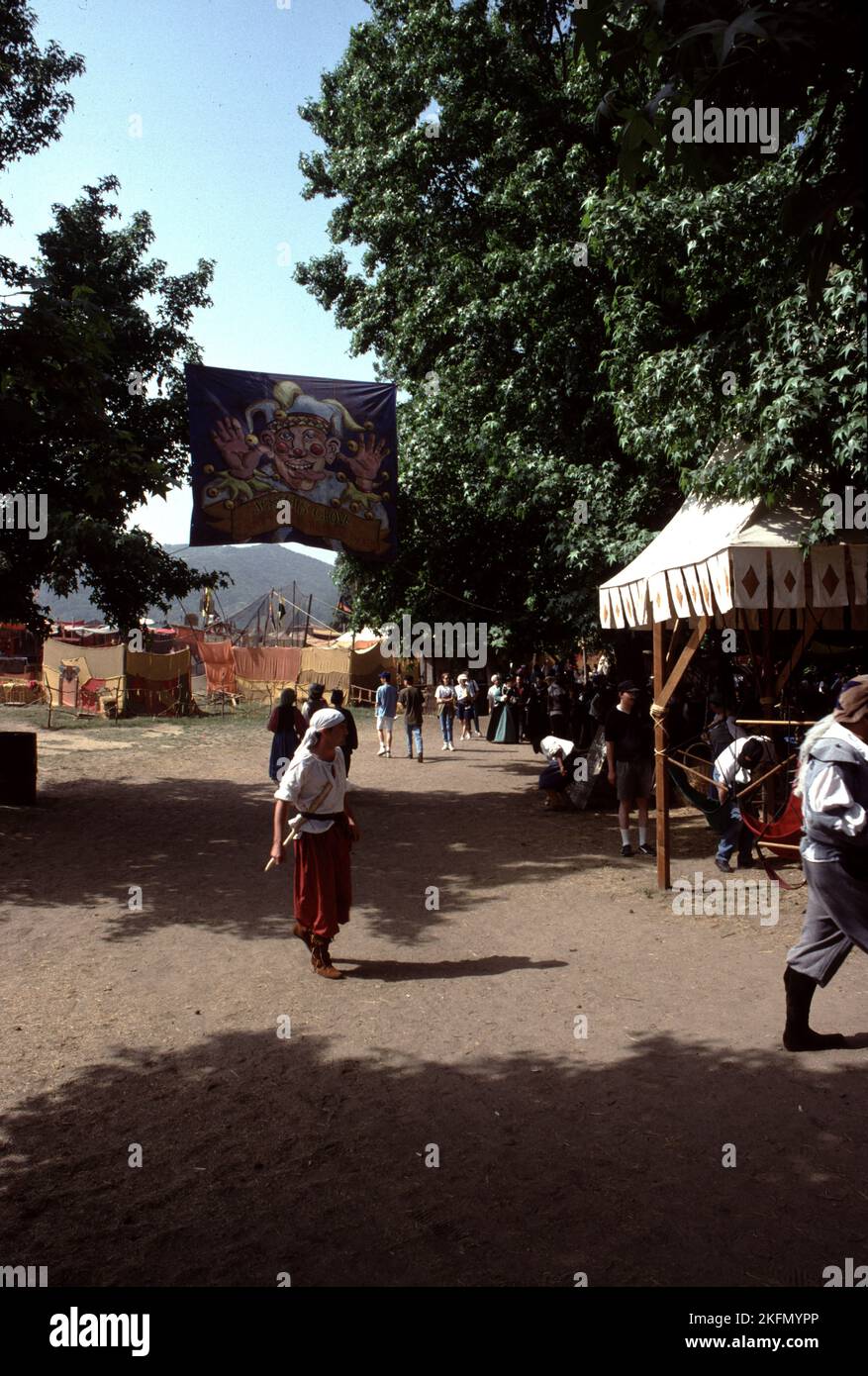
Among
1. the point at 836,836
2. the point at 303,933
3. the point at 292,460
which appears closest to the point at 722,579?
the point at 836,836

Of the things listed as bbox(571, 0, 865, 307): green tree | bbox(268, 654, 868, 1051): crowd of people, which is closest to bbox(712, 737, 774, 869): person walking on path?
bbox(268, 654, 868, 1051): crowd of people

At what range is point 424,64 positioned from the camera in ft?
50.1

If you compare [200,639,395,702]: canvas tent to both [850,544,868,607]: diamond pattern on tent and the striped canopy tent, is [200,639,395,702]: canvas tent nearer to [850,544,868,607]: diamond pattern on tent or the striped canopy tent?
the striped canopy tent

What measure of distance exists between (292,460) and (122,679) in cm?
1647

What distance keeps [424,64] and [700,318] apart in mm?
7166

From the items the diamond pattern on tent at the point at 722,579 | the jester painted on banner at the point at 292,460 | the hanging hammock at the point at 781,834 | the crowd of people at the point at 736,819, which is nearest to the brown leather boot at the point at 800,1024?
the crowd of people at the point at 736,819

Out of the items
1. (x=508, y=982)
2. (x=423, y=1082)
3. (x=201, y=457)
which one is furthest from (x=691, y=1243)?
(x=201, y=457)

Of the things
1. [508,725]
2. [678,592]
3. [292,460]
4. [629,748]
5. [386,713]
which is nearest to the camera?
[678,592]

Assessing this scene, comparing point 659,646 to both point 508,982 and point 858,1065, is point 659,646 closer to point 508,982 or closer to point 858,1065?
point 508,982

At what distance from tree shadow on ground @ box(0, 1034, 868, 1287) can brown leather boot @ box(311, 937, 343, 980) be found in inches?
48.8

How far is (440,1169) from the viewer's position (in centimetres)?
417

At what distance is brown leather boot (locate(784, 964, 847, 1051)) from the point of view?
5.18 metres

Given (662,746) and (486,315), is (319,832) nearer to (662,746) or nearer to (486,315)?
(662,746)

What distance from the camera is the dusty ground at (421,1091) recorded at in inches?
141
